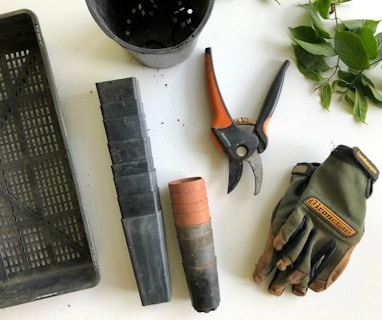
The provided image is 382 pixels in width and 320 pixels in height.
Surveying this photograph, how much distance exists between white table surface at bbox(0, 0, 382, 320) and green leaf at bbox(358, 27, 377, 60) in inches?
3.5

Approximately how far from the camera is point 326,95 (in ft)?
2.56

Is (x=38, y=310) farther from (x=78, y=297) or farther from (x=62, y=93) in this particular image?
(x=62, y=93)

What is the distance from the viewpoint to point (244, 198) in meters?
0.79

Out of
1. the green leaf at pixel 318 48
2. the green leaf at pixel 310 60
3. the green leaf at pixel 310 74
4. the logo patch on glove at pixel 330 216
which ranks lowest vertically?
the logo patch on glove at pixel 330 216

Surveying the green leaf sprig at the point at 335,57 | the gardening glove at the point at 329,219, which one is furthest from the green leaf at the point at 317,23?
the gardening glove at the point at 329,219

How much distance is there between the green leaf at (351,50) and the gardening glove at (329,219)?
0.58 ft

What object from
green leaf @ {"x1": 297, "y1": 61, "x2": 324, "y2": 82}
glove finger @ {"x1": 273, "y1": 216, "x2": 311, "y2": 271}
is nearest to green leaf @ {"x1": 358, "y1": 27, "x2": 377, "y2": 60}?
green leaf @ {"x1": 297, "y1": 61, "x2": 324, "y2": 82}

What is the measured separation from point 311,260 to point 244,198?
0.19 meters

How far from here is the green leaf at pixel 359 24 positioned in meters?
0.74

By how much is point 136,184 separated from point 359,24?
0.58 m

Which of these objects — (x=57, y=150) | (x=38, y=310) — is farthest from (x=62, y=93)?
(x=38, y=310)

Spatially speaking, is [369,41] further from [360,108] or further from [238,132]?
[238,132]

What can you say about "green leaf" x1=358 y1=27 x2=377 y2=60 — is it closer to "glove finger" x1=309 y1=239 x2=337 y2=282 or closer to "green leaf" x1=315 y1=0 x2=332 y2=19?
"green leaf" x1=315 y1=0 x2=332 y2=19

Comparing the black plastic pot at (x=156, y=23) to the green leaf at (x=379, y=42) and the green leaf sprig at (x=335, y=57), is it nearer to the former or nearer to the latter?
the green leaf sprig at (x=335, y=57)
